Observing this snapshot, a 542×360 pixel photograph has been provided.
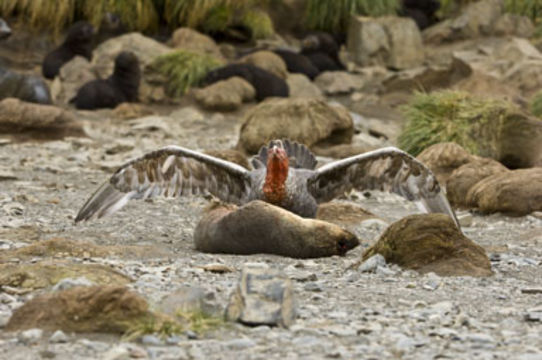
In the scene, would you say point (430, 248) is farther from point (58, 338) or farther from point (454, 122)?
point (454, 122)

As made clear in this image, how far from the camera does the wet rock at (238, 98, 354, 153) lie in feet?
39.1

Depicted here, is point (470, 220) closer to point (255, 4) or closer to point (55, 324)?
point (55, 324)

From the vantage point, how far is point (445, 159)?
1037cm

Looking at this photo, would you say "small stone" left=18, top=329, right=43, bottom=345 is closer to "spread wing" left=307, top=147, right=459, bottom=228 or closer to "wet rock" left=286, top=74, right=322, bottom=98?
"spread wing" left=307, top=147, right=459, bottom=228

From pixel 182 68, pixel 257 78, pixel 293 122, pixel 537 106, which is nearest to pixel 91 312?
pixel 293 122

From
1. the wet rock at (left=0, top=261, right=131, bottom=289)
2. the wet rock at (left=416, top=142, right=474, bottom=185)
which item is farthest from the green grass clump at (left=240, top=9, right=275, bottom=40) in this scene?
the wet rock at (left=0, top=261, right=131, bottom=289)

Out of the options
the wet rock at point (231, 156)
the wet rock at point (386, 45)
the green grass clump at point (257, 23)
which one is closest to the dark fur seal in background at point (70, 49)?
the green grass clump at point (257, 23)

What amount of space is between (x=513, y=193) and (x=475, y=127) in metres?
2.97

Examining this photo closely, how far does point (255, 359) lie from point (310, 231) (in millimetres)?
2479

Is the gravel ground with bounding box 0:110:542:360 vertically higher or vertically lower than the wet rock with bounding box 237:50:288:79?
higher

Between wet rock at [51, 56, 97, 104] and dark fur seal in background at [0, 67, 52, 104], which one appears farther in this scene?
wet rock at [51, 56, 97, 104]

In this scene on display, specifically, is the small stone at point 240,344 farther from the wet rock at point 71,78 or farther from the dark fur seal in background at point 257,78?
the wet rock at point 71,78

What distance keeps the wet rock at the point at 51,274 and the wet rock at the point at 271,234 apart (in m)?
1.35

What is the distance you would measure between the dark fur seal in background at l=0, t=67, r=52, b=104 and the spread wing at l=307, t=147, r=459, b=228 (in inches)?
321
